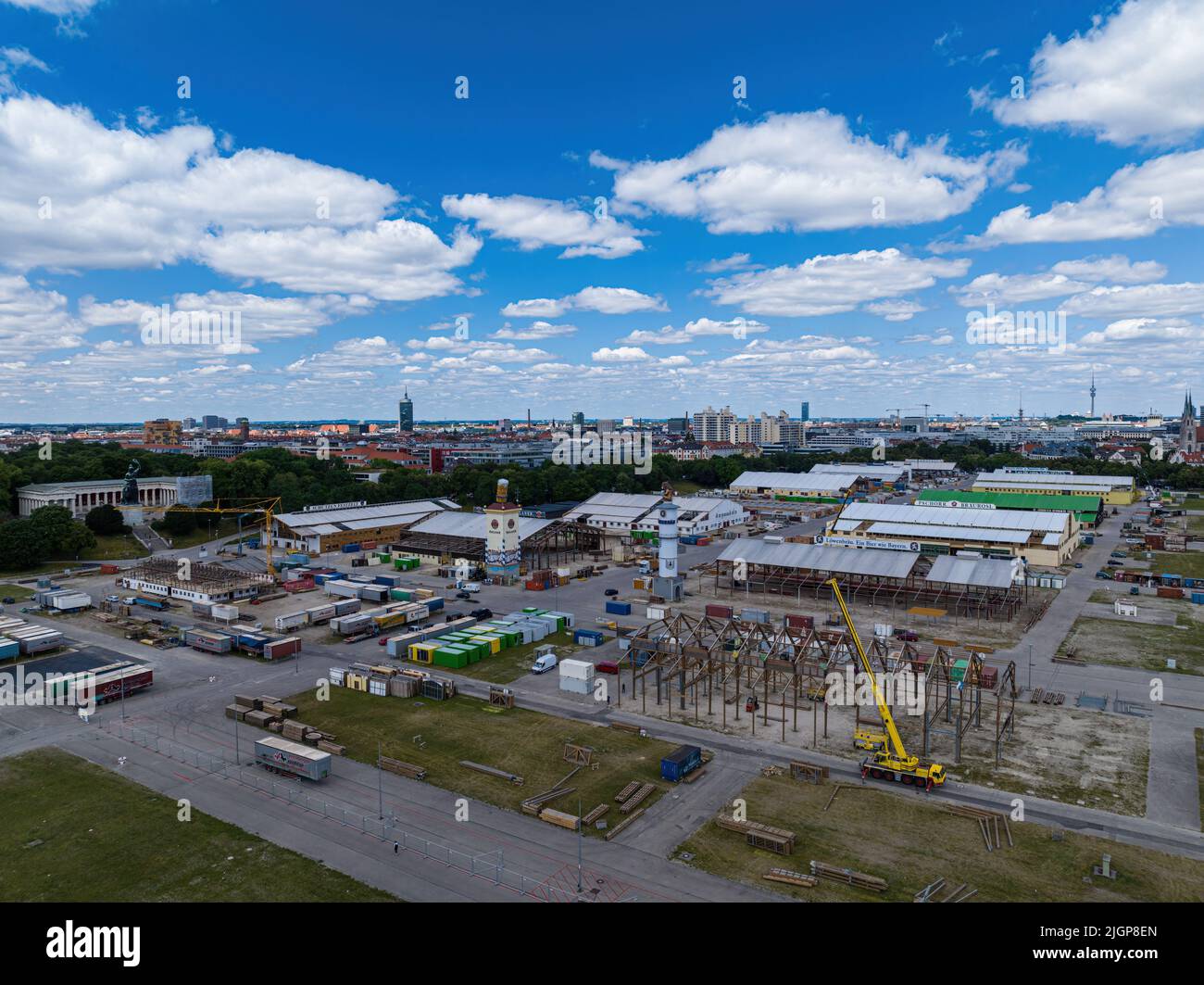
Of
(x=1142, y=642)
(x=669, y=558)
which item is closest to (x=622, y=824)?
(x=669, y=558)

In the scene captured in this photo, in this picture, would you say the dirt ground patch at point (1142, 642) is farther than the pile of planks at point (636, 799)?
Yes

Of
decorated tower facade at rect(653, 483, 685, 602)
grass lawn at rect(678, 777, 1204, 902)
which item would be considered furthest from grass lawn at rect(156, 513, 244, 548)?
grass lawn at rect(678, 777, 1204, 902)

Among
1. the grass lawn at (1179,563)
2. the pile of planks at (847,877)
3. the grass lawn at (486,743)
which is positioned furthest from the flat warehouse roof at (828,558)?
the pile of planks at (847,877)

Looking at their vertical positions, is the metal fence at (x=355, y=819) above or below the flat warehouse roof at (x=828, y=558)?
below

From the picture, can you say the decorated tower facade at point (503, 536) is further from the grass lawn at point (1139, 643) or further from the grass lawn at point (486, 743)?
the grass lawn at point (1139, 643)

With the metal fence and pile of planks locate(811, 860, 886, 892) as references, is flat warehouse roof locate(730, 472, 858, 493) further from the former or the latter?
the metal fence

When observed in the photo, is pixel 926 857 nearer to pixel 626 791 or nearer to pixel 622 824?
pixel 622 824
